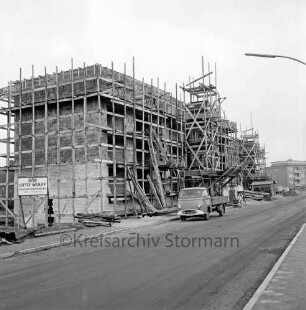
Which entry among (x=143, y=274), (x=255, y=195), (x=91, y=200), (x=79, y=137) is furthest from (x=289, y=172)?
(x=143, y=274)

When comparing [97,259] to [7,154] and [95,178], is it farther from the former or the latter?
[7,154]

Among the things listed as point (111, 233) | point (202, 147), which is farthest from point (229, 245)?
point (202, 147)

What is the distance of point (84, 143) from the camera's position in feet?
90.9

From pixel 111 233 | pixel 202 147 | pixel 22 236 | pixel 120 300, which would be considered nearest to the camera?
pixel 120 300

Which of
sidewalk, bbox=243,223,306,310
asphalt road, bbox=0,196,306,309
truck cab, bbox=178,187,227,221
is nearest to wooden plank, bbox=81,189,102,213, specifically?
truck cab, bbox=178,187,227,221

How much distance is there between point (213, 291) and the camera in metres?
A: 7.53

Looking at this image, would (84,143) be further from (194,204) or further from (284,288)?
(284,288)

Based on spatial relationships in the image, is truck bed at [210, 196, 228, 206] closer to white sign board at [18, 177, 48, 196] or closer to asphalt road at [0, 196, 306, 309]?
white sign board at [18, 177, 48, 196]

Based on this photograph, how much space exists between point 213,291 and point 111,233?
39.2ft

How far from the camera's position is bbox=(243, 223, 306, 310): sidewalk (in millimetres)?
6391

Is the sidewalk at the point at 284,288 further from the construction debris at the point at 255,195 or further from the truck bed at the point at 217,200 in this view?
the construction debris at the point at 255,195

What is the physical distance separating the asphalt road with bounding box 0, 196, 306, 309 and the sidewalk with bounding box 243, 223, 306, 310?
26 cm

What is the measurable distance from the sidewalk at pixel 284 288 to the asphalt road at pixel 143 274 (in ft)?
0.87

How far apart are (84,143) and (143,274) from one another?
19449 mm
